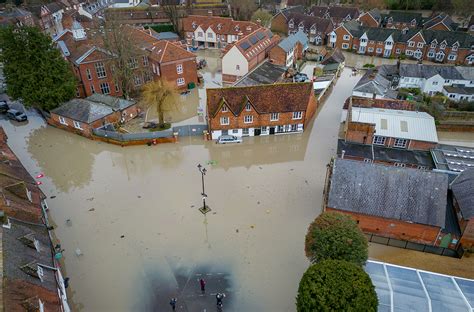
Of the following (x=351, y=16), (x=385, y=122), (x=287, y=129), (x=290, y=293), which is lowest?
(x=290, y=293)

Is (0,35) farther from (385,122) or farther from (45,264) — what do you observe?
(385,122)

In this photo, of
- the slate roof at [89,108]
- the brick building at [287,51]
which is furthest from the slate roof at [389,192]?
the brick building at [287,51]

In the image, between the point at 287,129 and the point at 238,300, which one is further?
the point at 287,129

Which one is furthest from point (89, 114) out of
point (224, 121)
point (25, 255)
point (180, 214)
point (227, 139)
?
point (25, 255)

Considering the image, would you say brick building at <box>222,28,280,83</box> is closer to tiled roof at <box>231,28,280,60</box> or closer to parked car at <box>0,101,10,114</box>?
tiled roof at <box>231,28,280,60</box>

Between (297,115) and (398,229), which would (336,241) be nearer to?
(398,229)

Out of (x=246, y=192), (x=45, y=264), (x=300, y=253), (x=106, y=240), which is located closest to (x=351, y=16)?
(x=246, y=192)

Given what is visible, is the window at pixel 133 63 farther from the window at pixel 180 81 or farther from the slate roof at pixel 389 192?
the slate roof at pixel 389 192

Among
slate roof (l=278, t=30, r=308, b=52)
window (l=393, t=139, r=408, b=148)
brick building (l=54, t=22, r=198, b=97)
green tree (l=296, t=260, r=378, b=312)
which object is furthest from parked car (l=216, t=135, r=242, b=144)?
slate roof (l=278, t=30, r=308, b=52)
